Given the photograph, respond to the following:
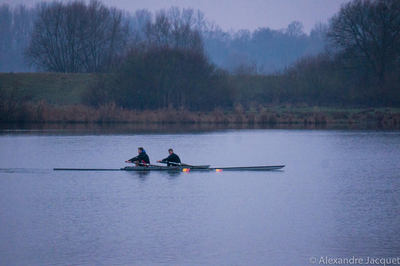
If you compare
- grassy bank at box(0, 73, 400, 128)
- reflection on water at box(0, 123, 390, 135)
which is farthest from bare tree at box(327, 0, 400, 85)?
reflection on water at box(0, 123, 390, 135)

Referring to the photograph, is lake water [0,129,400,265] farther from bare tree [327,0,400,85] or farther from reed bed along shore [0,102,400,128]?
bare tree [327,0,400,85]

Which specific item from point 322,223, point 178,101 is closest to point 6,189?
point 322,223

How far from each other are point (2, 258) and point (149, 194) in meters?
8.58

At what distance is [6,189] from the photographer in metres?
23.4

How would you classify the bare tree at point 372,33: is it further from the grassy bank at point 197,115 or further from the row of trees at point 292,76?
the grassy bank at point 197,115

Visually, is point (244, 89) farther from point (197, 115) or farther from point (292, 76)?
point (197, 115)

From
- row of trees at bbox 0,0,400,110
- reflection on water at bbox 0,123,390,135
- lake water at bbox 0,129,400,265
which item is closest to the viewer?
lake water at bbox 0,129,400,265

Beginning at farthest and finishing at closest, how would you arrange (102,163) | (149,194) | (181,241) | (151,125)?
(151,125)
(102,163)
(149,194)
(181,241)

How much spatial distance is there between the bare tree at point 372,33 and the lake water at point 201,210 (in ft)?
86.7

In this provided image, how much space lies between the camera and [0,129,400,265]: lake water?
14.5 m

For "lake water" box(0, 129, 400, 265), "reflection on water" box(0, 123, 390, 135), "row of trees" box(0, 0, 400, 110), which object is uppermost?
"row of trees" box(0, 0, 400, 110)

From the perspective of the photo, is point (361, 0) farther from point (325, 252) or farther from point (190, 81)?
point (325, 252)

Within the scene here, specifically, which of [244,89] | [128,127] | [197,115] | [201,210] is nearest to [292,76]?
[244,89]

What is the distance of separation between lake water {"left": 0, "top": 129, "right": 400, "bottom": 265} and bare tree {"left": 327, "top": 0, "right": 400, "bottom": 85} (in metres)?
26.4
